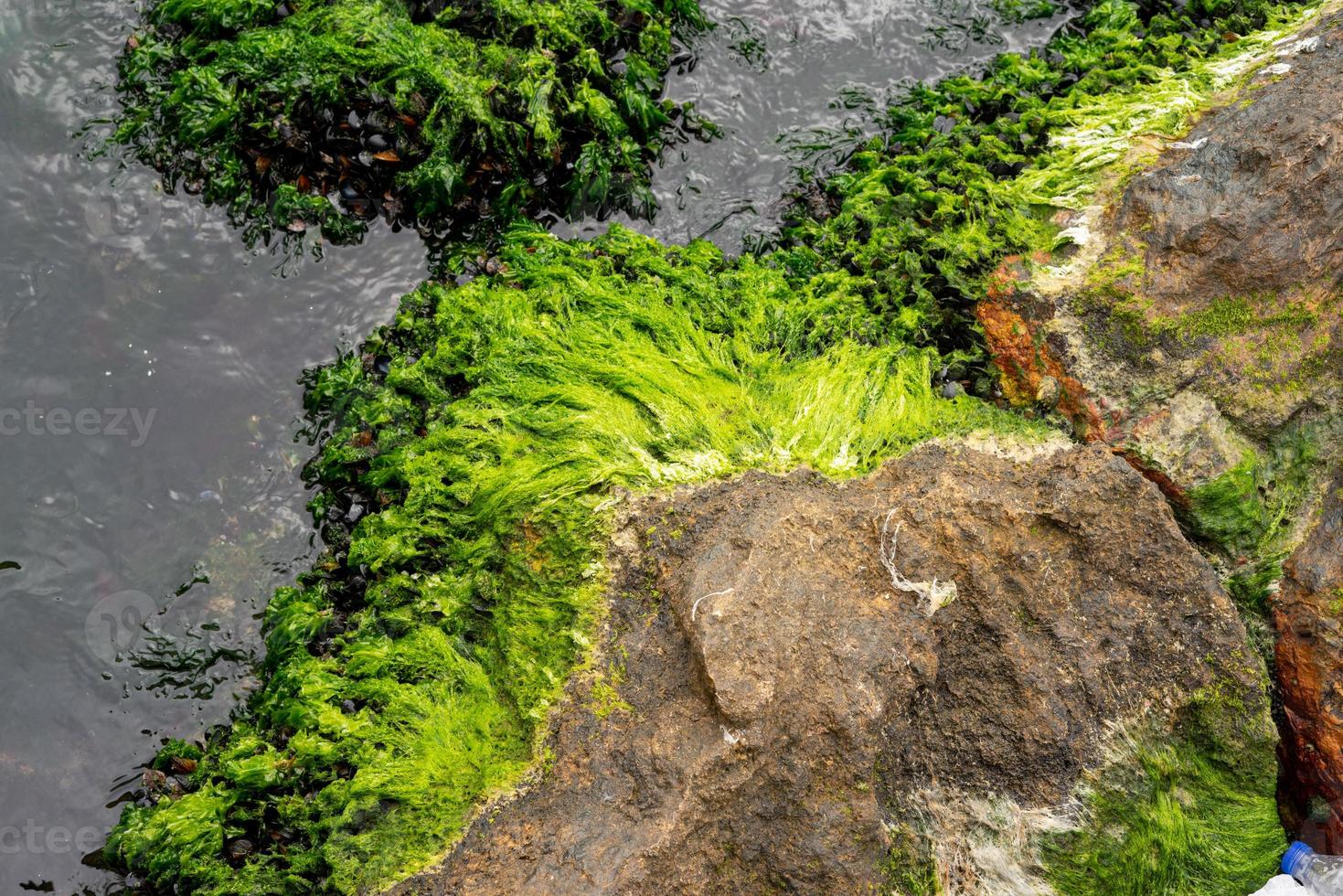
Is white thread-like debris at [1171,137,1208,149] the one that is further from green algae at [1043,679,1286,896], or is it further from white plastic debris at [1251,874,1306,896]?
white plastic debris at [1251,874,1306,896]

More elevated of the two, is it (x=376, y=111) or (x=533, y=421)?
(x=376, y=111)

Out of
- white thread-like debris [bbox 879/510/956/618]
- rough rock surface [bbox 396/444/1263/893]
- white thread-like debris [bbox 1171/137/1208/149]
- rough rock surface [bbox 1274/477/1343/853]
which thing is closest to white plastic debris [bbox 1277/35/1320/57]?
white thread-like debris [bbox 1171/137/1208/149]

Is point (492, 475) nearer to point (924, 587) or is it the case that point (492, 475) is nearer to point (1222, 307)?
point (924, 587)

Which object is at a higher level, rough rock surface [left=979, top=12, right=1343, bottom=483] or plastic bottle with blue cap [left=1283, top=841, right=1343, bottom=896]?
rough rock surface [left=979, top=12, right=1343, bottom=483]

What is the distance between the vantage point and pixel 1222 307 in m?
3.65

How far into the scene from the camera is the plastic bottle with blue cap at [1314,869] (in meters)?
3.18

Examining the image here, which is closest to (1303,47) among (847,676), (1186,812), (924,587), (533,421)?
(924,587)

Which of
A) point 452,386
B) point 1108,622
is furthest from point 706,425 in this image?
point 1108,622

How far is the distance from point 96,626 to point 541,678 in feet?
6.25

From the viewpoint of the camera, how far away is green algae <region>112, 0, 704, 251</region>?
402 centimetres

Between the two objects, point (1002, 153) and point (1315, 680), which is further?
point (1002, 153)

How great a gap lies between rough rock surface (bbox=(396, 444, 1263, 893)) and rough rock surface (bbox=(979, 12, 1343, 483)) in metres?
0.66

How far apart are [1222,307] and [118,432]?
474 centimetres

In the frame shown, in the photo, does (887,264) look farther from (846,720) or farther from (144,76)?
(144,76)
